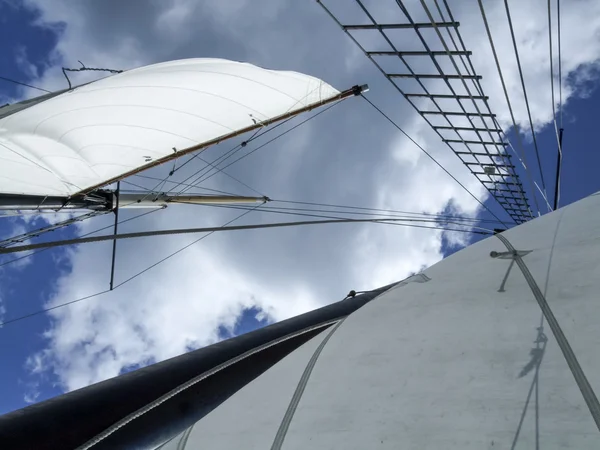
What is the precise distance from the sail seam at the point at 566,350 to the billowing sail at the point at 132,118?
623 centimetres

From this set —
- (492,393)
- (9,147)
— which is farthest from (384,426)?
(9,147)

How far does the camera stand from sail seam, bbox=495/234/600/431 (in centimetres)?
169

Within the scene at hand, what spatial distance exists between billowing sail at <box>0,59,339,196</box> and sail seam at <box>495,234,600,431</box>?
6.23 meters

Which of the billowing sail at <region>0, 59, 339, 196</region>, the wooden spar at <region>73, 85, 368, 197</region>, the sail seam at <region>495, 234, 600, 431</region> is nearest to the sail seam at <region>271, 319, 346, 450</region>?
the sail seam at <region>495, 234, 600, 431</region>

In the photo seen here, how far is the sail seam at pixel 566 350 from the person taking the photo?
1.69 m

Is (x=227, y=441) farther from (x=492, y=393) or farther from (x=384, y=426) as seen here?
(x=492, y=393)

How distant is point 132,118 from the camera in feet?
27.6

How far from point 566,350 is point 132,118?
7.94 m

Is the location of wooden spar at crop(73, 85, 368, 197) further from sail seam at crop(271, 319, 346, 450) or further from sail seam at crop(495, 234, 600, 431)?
sail seam at crop(495, 234, 600, 431)

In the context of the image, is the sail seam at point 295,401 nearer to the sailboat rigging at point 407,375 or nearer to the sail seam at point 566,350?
the sailboat rigging at point 407,375

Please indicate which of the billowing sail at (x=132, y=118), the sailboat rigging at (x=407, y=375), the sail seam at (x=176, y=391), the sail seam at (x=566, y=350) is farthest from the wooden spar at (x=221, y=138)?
the sail seam at (x=566, y=350)

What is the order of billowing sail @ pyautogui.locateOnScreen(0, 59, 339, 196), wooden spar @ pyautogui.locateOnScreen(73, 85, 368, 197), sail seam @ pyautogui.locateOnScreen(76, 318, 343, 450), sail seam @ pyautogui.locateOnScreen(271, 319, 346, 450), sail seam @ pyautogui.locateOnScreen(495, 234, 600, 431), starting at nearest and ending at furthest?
sail seam @ pyautogui.locateOnScreen(495, 234, 600, 431)
sail seam @ pyautogui.locateOnScreen(271, 319, 346, 450)
sail seam @ pyautogui.locateOnScreen(76, 318, 343, 450)
billowing sail @ pyautogui.locateOnScreen(0, 59, 339, 196)
wooden spar @ pyautogui.locateOnScreen(73, 85, 368, 197)

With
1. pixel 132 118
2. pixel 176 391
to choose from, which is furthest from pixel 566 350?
pixel 132 118

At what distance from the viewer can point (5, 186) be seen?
848 centimetres
